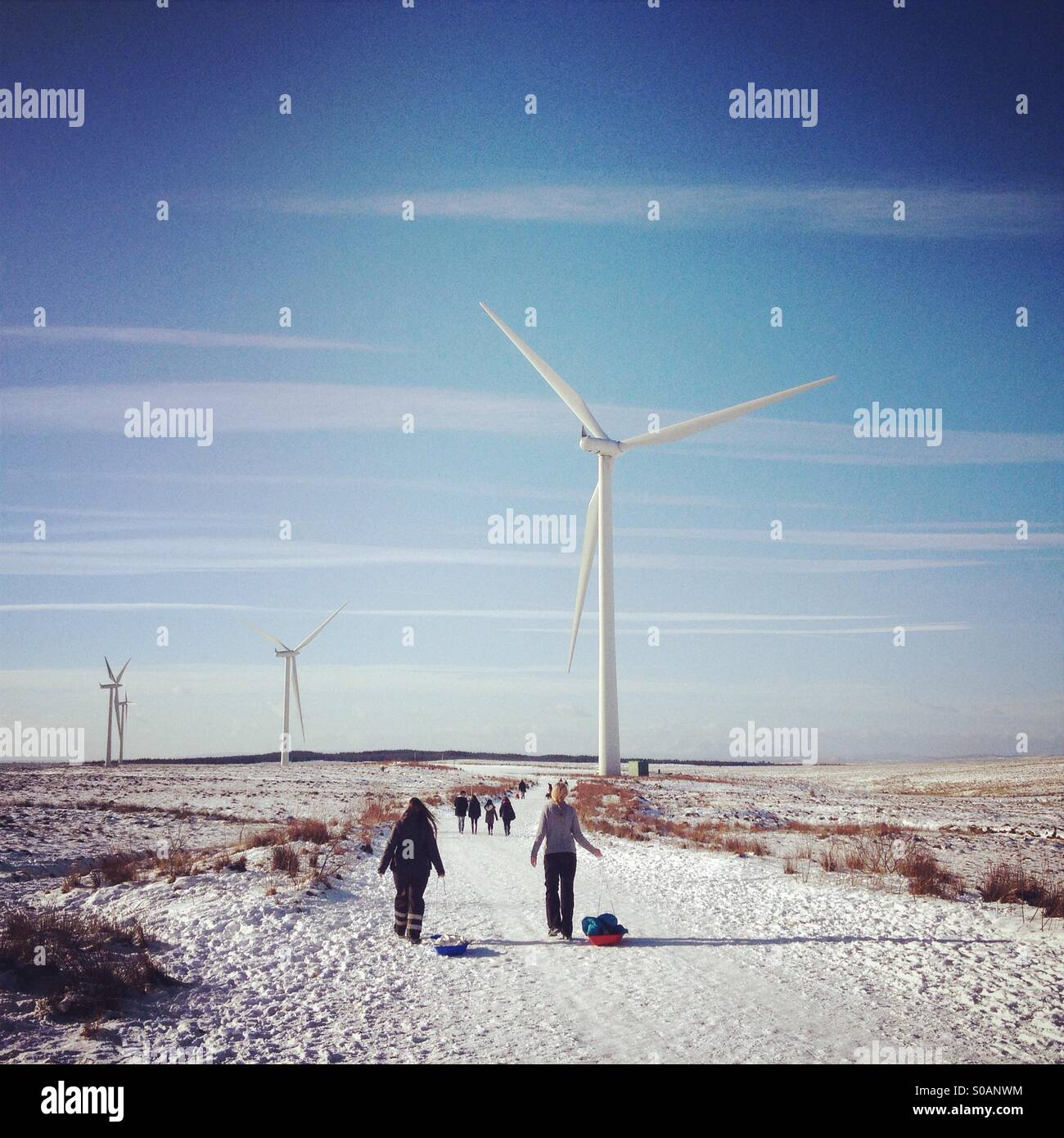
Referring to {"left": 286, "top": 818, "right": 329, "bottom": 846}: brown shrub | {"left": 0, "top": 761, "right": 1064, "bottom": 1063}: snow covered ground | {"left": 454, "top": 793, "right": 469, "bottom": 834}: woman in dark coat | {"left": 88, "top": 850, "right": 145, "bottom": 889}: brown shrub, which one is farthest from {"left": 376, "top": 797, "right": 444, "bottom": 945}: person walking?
{"left": 454, "top": 793, "right": 469, "bottom": 834}: woman in dark coat

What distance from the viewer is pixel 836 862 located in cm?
2083

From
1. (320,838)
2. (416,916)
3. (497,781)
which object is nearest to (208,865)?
(320,838)

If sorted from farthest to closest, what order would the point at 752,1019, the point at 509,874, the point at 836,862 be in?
the point at 836,862, the point at 509,874, the point at 752,1019

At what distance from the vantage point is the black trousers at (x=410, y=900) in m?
11.8

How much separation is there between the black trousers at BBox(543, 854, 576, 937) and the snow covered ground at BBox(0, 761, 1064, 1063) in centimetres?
35

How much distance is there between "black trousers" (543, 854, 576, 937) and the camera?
11.7 m

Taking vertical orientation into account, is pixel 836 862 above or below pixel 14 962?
below

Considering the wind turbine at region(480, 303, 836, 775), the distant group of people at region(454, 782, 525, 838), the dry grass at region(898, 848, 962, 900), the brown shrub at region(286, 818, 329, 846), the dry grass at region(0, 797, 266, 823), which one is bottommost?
the dry grass at region(0, 797, 266, 823)

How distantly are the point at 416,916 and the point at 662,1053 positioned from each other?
559cm

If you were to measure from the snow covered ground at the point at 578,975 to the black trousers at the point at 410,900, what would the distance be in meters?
0.33

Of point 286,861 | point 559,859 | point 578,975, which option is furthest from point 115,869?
point 578,975

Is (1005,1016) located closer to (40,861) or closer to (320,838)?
(320,838)

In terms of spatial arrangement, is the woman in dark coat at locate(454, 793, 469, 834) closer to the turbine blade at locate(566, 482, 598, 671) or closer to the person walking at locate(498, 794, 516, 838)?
the person walking at locate(498, 794, 516, 838)

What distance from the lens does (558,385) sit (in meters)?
54.1
